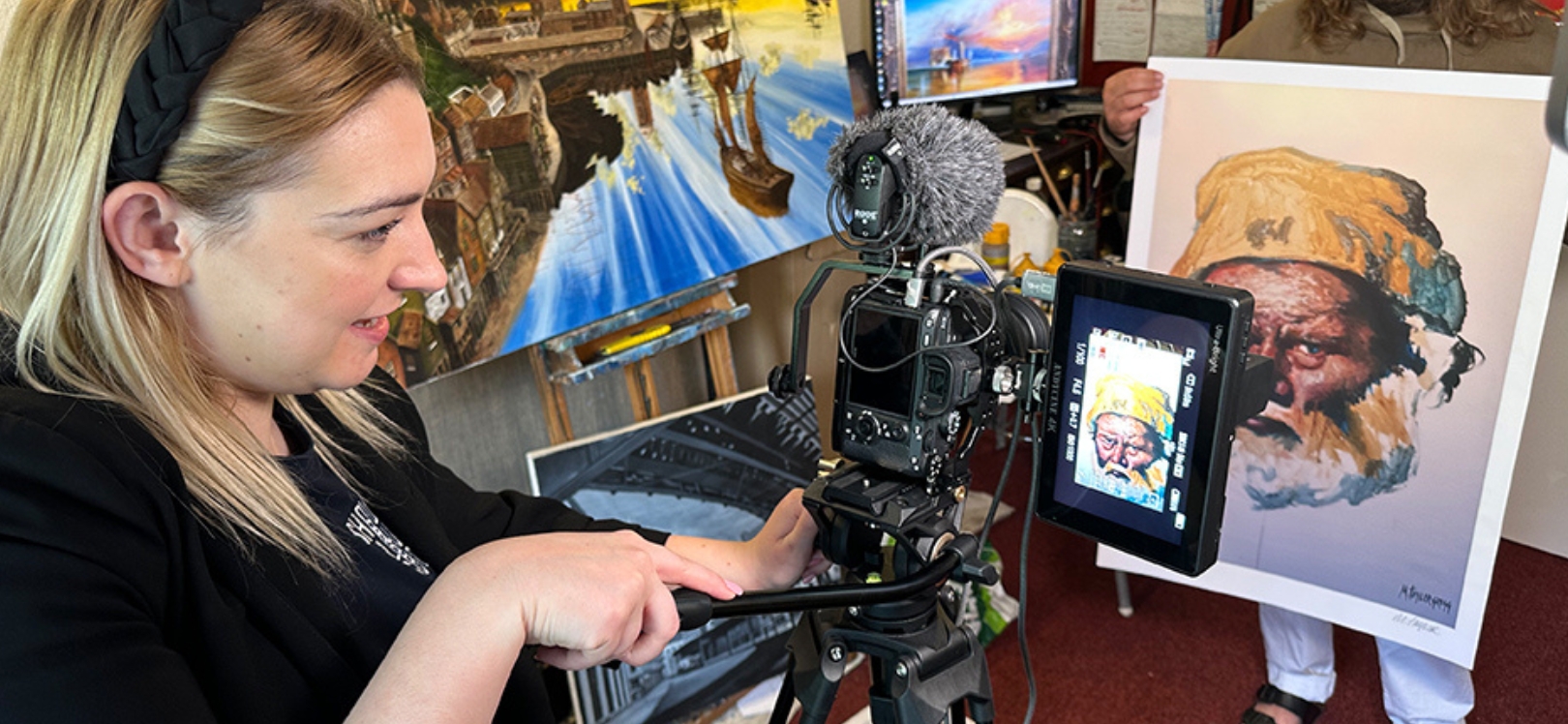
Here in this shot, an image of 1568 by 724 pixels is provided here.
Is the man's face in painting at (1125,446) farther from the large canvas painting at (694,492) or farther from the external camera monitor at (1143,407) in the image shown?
the large canvas painting at (694,492)

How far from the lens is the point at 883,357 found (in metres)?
0.98

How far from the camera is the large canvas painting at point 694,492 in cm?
182

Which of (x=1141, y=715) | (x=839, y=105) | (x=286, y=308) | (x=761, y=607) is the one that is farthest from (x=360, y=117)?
(x=1141, y=715)

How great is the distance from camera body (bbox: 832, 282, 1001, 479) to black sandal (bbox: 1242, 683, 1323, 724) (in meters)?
1.43

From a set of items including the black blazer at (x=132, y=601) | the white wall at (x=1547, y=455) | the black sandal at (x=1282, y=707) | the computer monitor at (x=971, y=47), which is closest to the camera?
the black blazer at (x=132, y=601)

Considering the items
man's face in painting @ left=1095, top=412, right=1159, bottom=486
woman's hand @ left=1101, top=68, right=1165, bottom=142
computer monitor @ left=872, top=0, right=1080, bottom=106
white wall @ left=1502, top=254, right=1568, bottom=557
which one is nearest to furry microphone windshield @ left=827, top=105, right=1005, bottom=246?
man's face in painting @ left=1095, top=412, right=1159, bottom=486

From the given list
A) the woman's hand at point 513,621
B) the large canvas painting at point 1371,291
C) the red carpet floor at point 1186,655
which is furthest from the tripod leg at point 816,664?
the red carpet floor at point 1186,655

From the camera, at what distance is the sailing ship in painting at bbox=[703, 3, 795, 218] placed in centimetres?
176

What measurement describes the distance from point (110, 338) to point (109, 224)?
2.9 inches

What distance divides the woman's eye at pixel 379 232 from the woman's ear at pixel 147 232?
111 mm

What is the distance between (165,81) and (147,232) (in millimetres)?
105

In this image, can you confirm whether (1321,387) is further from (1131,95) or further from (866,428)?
(866,428)

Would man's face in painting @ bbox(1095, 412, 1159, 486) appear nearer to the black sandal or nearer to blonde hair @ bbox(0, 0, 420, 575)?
blonde hair @ bbox(0, 0, 420, 575)
